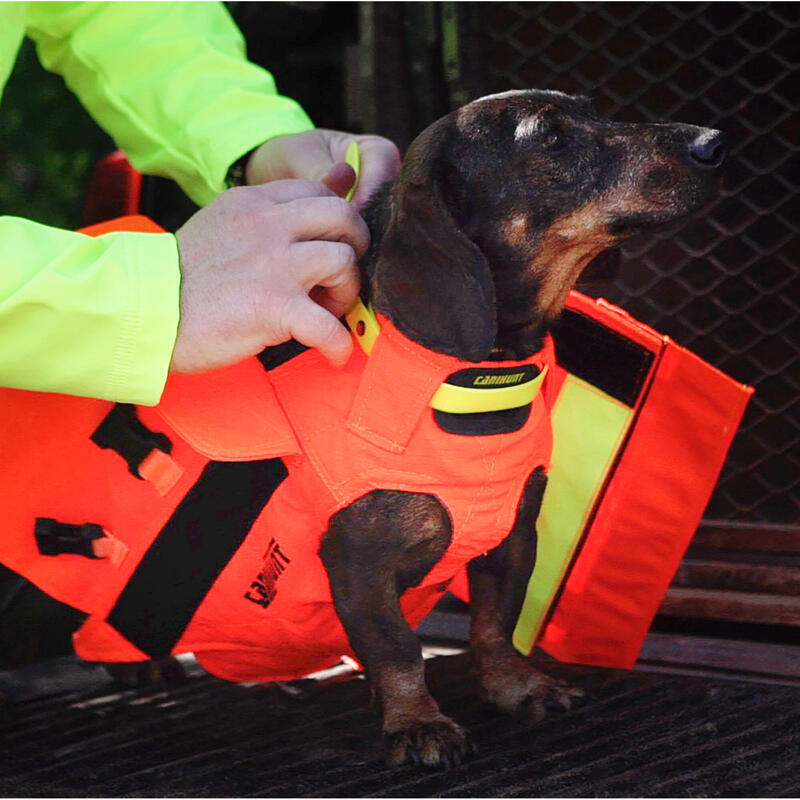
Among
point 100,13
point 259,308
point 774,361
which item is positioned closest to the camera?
point 259,308

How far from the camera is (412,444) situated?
181 cm

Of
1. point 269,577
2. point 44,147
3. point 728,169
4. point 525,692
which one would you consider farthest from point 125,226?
point 44,147

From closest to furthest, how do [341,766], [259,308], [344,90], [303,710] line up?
[259,308] < [341,766] < [303,710] < [344,90]

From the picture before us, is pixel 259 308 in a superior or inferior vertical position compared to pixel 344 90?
superior

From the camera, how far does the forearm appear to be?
164 centimetres

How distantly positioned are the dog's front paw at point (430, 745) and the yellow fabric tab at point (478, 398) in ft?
1.59

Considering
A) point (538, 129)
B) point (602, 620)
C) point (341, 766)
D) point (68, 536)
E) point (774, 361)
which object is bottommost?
point (774, 361)

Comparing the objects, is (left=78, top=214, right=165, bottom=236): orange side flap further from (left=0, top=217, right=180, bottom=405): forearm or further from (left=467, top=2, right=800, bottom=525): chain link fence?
(left=467, top=2, right=800, bottom=525): chain link fence

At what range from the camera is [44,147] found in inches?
147

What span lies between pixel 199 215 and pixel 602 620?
107 cm

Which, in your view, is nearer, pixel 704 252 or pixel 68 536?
pixel 68 536

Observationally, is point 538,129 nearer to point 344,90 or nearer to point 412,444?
point 412,444

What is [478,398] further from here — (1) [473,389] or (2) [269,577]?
(2) [269,577]

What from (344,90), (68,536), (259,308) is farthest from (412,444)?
(344,90)
